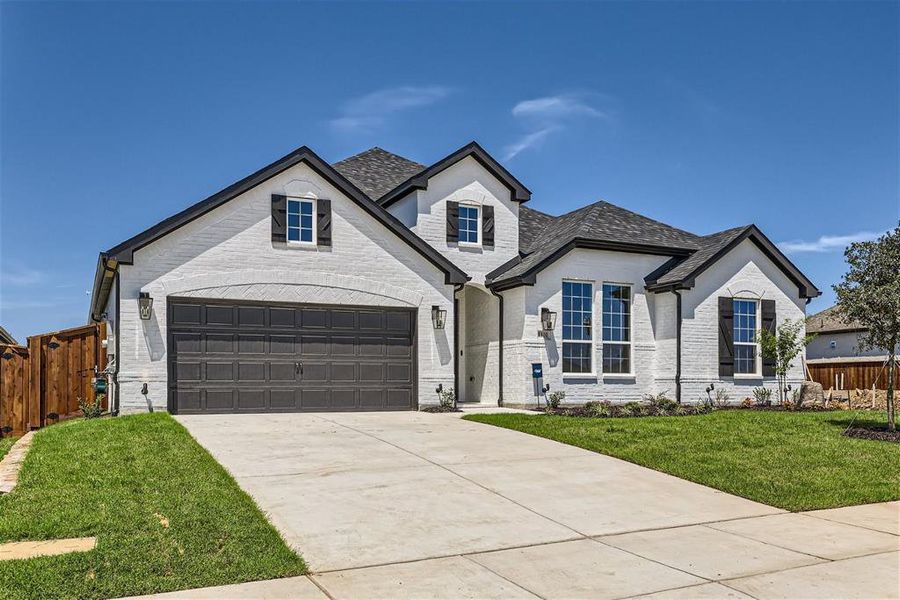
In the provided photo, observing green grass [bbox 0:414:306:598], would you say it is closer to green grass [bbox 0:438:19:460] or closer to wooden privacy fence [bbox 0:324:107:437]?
green grass [bbox 0:438:19:460]

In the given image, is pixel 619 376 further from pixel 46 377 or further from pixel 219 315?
pixel 46 377

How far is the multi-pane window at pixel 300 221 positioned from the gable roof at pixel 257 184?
822mm

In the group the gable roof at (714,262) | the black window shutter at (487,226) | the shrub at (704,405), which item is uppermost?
the black window shutter at (487,226)

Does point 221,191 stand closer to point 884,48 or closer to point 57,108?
point 57,108

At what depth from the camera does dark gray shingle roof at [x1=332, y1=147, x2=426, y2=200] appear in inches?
880

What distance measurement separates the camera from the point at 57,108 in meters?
15.6

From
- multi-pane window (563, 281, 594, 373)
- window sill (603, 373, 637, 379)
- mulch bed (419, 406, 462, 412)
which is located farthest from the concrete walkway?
window sill (603, 373, 637, 379)

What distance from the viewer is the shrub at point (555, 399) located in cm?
1825

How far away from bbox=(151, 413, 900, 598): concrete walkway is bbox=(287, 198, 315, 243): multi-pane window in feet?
22.0

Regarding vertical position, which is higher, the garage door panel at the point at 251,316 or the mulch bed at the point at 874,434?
the garage door panel at the point at 251,316

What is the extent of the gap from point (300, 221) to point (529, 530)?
466 inches

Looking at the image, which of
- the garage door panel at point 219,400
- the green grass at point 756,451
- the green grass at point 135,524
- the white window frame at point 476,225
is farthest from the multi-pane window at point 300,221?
the green grass at point 135,524

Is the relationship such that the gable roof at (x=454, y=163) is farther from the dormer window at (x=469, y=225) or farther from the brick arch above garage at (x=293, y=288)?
the brick arch above garage at (x=293, y=288)

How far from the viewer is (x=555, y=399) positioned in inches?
726
